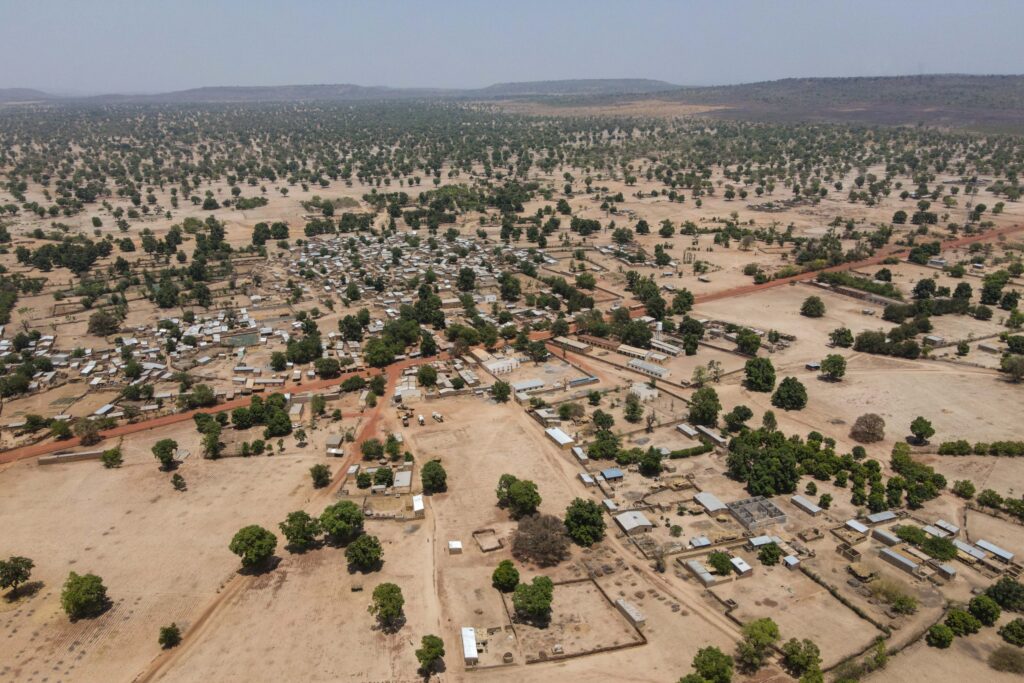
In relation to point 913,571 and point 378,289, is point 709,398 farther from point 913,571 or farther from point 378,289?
point 378,289

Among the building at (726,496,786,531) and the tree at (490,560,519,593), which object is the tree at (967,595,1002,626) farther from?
the tree at (490,560,519,593)

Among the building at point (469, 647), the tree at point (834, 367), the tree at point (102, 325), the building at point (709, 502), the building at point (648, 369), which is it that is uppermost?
the tree at point (102, 325)

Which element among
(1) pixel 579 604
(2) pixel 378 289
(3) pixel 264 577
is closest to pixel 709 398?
(1) pixel 579 604

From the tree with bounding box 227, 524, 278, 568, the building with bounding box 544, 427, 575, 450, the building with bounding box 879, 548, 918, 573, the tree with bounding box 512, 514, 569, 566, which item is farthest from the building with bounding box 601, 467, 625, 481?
the tree with bounding box 227, 524, 278, 568

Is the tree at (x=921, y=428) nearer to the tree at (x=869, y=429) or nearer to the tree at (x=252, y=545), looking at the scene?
the tree at (x=869, y=429)

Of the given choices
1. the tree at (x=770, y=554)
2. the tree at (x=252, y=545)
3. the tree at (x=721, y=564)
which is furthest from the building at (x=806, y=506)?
the tree at (x=252, y=545)

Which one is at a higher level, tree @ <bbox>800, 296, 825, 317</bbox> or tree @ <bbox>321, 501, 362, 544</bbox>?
tree @ <bbox>800, 296, 825, 317</bbox>
